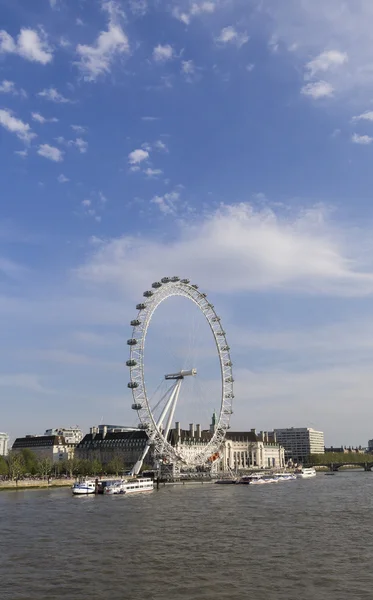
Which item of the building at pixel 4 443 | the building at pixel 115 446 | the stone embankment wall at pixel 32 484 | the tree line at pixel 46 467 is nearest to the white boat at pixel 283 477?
the tree line at pixel 46 467

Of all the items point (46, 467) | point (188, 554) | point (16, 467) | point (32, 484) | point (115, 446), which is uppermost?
point (115, 446)

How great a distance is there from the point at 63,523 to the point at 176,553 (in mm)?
12439

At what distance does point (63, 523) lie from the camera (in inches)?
1353

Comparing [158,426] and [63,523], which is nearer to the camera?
[63,523]

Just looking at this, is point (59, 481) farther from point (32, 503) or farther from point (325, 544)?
point (325, 544)

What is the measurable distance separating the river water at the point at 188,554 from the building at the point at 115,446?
264ft

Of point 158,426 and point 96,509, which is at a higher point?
point 158,426

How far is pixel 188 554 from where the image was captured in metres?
23.8

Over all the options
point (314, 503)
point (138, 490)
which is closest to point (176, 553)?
point (314, 503)

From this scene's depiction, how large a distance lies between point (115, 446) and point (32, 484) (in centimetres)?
5249

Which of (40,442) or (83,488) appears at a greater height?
(40,442)

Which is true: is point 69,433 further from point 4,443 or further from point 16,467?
point 16,467

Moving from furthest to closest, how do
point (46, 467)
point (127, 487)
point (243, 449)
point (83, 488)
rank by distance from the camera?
point (243, 449)
point (46, 467)
point (127, 487)
point (83, 488)

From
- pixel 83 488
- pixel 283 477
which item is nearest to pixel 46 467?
pixel 83 488
